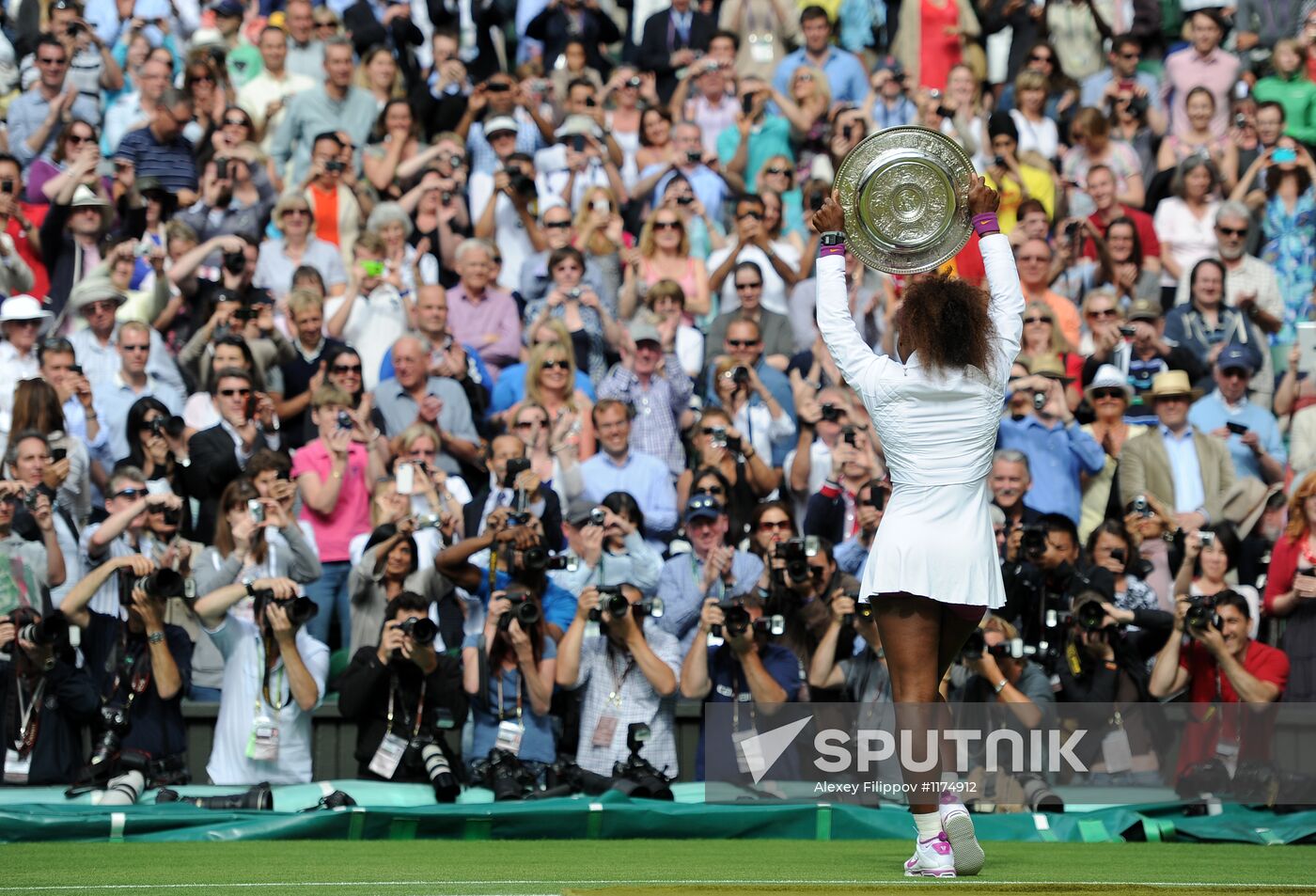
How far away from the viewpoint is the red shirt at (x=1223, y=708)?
10.1 meters

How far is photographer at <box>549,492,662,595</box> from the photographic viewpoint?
10875 mm

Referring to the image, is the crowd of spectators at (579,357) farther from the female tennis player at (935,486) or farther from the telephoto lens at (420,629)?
the female tennis player at (935,486)

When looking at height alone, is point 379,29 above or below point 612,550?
above

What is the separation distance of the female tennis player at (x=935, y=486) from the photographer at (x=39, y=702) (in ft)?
16.4

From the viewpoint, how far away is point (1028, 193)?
15.4m

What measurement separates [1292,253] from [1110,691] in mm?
5637

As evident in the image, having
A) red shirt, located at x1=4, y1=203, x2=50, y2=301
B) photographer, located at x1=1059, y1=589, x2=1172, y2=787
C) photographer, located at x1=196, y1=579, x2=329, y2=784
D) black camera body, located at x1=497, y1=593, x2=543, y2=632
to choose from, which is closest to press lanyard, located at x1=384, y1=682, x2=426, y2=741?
photographer, located at x1=196, y1=579, x2=329, y2=784

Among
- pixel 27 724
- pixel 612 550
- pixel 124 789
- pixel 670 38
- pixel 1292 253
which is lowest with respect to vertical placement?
pixel 124 789

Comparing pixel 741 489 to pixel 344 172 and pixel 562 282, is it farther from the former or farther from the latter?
pixel 344 172

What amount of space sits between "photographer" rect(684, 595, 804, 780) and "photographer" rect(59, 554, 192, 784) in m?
2.66

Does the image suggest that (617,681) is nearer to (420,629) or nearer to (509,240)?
(420,629)

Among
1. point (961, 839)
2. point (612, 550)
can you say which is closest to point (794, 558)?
point (612, 550)

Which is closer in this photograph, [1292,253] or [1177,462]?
[1177,462]

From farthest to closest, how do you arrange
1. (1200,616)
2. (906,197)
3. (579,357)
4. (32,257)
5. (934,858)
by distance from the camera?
(32,257) → (579,357) → (1200,616) → (906,197) → (934,858)
